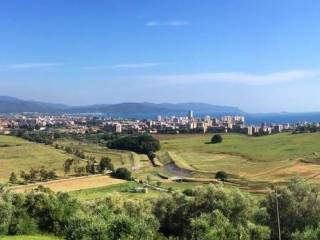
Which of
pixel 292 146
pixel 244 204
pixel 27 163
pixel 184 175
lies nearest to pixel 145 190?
pixel 184 175

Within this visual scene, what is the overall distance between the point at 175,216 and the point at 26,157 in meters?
90.8

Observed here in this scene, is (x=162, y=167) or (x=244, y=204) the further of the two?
(x=162, y=167)

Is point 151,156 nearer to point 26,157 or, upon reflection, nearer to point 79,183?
point 26,157

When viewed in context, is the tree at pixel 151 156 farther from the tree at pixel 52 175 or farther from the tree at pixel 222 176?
the tree at pixel 222 176

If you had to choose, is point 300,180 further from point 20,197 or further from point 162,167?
point 162,167

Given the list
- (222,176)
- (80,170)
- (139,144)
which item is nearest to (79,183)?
(80,170)

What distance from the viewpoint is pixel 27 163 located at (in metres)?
122

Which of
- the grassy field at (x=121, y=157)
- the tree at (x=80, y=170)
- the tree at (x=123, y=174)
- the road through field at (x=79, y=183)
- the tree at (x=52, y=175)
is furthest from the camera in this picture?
the grassy field at (x=121, y=157)

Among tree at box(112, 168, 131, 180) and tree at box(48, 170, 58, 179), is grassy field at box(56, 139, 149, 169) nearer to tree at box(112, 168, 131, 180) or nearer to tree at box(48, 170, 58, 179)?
tree at box(112, 168, 131, 180)

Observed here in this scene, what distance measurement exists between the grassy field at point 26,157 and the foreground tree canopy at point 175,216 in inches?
2139

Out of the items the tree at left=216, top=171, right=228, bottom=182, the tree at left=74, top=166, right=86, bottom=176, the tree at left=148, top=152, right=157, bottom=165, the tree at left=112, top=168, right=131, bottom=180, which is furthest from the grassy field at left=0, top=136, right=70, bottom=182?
the tree at left=216, top=171, right=228, bottom=182

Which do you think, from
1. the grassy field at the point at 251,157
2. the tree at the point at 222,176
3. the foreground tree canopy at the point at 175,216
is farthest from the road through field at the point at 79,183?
the foreground tree canopy at the point at 175,216

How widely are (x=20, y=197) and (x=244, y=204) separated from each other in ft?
59.5

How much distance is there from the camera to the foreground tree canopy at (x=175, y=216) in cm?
3216
